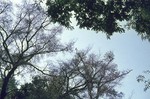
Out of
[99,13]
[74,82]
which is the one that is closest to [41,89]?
[74,82]

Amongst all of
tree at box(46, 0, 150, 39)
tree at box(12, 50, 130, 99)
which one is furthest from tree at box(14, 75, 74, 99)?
tree at box(46, 0, 150, 39)

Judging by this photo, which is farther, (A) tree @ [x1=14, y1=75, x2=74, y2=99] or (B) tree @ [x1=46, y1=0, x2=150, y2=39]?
(A) tree @ [x1=14, y1=75, x2=74, y2=99]

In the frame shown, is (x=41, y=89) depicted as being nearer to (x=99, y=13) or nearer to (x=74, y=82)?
(x=74, y=82)

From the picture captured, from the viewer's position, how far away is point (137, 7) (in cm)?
1778

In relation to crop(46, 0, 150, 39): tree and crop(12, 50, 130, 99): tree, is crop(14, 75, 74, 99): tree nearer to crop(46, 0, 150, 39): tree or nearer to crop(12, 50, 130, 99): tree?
crop(12, 50, 130, 99): tree

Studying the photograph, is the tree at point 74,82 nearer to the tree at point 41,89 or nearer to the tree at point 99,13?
the tree at point 41,89

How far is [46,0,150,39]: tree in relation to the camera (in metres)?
17.8

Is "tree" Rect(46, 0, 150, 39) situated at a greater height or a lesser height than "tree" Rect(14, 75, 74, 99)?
lesser

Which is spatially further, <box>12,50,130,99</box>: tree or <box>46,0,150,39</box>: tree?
<box>12,50,130,99</box>: tree

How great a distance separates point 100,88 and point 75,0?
30997 millimetres

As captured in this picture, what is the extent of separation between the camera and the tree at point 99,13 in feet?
58.4

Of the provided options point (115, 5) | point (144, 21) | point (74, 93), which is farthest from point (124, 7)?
point (74, 93)

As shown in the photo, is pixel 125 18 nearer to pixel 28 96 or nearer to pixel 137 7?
pixel 137 7

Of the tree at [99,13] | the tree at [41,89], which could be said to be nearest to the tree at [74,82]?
the tree at [41,89]
